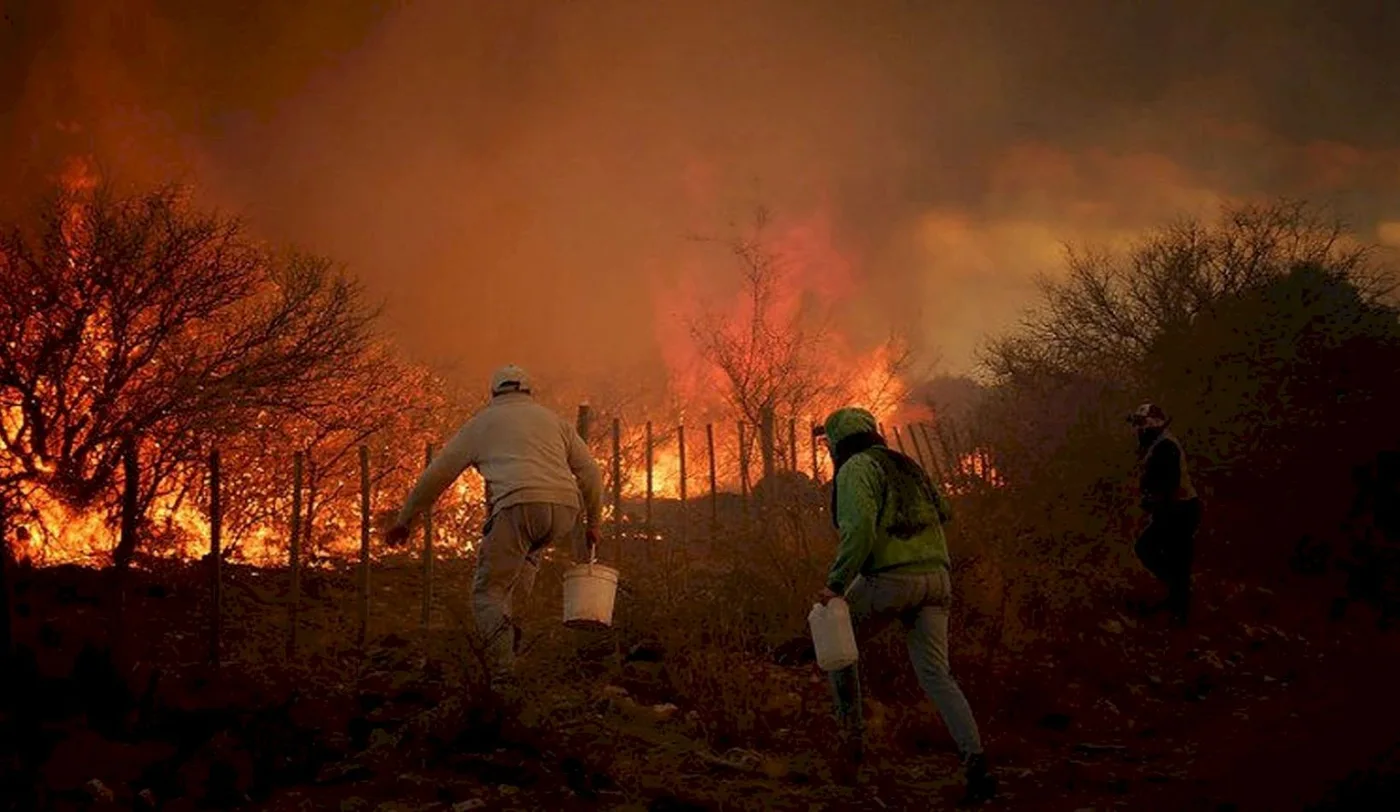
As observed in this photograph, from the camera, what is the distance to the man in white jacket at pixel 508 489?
19.2 feet

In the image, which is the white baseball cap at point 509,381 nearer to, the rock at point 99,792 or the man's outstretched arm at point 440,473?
the man's outstretched arm at point 440,473

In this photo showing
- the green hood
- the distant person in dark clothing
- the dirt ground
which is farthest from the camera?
the distant person in dark clothing

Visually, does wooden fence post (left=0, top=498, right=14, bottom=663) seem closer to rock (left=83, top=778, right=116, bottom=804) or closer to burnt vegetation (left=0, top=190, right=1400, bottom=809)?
burnt vegetation (left=0, top=190, right=1400, bottom=809)

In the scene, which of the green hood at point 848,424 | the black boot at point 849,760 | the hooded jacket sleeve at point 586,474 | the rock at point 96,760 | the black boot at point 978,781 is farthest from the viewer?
the hooded jacket sleeve at point 586,474

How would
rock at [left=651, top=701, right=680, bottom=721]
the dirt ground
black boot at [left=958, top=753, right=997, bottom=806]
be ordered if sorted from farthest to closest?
rock at [left=651, top=701, right=680, bottom=721], black boot at [left=958, top=753, right=997, bottom=806], the dirt ground

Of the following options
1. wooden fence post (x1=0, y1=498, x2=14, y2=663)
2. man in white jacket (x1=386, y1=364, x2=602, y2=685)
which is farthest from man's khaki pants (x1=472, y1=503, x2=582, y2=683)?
wooden fence post (x1=0, y1=498, x2=14, y2=663)

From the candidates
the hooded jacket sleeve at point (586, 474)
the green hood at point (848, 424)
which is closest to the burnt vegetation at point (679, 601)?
the hooded jacket sleeve at point (586, 474)

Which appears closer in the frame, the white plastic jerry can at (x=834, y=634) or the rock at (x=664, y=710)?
the white plastic jerry can at (x=834, y=634)

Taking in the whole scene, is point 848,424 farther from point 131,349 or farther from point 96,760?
point 131,349

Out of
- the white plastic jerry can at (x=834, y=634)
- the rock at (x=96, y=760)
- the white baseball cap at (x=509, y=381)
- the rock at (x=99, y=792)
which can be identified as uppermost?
the white baseball cap at (x=509, y=381)

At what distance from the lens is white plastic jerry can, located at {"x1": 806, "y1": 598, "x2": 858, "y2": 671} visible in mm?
4875

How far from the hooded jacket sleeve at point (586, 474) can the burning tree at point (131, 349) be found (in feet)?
22.7

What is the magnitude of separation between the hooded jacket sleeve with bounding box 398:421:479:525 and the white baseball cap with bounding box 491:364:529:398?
379 mm

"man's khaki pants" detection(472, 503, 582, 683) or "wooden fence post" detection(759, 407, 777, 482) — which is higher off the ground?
"wooden fence post" detection(759, 407, 777, 482)
